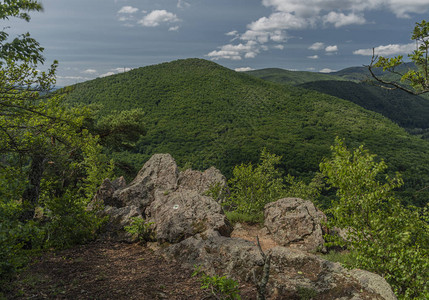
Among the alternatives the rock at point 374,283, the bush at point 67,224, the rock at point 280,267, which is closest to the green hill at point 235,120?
the bush at point 67,224

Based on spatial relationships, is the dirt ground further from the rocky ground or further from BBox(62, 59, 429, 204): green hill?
BBox(62, 59, 429, 204): green hill

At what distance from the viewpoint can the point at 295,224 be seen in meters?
11.4

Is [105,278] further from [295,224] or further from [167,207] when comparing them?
[295,224]

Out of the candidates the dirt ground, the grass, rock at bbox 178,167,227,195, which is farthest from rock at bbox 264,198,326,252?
the dirt ground

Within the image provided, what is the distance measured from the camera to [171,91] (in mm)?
133625

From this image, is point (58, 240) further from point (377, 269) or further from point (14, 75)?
point (377, 269)

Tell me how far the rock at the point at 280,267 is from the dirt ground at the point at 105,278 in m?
0.51

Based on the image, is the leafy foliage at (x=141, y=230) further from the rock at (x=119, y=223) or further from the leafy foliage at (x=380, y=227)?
the leafy foliage at (x=380, y=227)

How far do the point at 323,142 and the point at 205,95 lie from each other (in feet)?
216

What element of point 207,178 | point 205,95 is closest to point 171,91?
point 205,95

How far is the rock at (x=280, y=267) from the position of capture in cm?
552

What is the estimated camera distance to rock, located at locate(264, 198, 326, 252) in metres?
10.7

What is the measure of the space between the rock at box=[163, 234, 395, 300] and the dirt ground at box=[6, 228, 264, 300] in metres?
0.51

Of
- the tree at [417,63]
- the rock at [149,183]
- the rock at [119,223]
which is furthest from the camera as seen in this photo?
the rock at [149,183]
